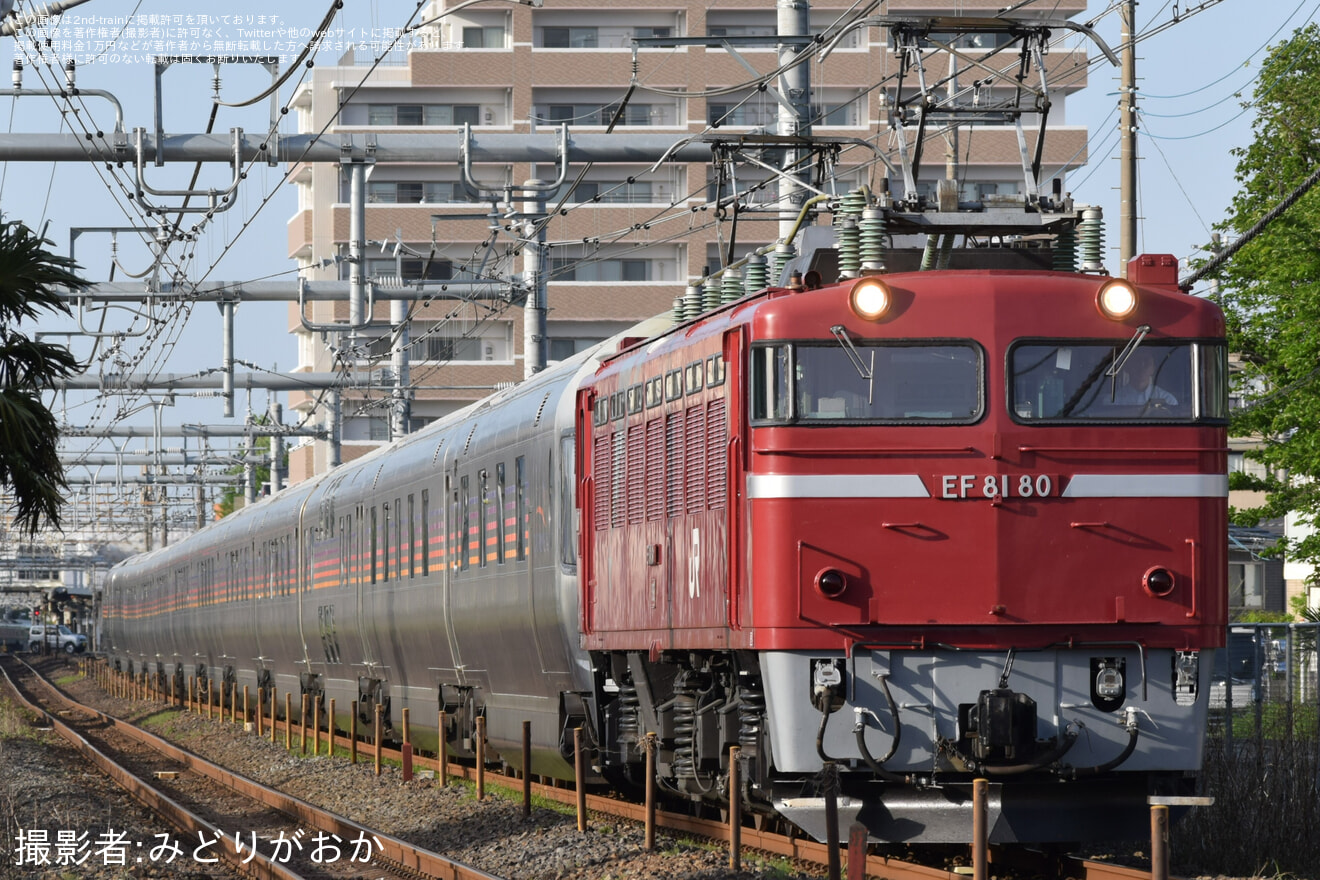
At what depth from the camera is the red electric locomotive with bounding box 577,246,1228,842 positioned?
34.3ft

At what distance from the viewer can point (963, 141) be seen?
270 ft

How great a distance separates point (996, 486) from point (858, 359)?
1.00 meters

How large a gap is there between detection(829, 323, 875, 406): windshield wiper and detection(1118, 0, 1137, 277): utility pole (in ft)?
35.2

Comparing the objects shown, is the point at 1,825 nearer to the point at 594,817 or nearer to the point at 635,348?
the point at 594,817

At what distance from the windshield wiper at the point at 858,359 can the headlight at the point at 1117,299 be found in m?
1.30

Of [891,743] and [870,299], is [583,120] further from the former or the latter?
[891,743]

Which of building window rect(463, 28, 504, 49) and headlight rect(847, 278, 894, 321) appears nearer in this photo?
headlight rect(847, 278, 894, 321)

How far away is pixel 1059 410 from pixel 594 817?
7232mm

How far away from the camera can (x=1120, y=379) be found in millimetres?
10891

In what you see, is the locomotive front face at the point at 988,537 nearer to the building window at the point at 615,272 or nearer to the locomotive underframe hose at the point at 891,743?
the locomotive underframe hose at the point at 891,743

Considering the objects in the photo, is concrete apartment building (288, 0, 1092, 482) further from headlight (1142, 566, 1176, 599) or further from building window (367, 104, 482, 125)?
headlight (1142, 566, 1176, 599)

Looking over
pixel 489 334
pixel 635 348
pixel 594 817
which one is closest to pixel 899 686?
pixel 635 348

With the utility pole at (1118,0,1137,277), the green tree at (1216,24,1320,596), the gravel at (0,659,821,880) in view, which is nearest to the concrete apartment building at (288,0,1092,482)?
the green tree at (1216,24,1320,596)

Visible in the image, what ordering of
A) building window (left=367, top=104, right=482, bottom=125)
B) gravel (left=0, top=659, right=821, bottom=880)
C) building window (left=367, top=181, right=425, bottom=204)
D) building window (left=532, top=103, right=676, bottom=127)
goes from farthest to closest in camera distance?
1. building window (left=367, top=104, right=482, bottom=125)
2. building window (left=532, top=103, right=676, bottom=127)
3. building window (left=367, top=181, right=425, bottom=204)
4. gravel (left=0, top=659, right=821, bottom=880)
